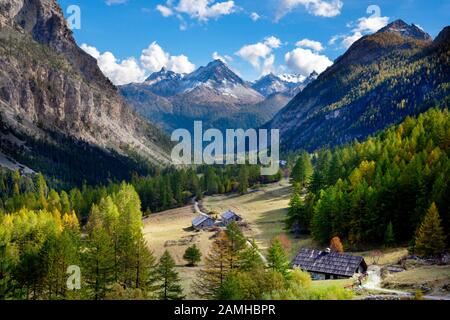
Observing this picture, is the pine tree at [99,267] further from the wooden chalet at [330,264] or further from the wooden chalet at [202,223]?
the wooden chalet at [202,223]

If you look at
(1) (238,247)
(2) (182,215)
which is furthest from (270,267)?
(2) (182,215)

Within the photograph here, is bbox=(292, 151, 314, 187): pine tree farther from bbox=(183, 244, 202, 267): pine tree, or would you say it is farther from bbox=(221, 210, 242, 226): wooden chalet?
bbox=(183, 244, 202, 267): pine tree

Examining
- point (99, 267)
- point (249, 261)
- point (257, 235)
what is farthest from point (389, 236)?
point (99, 267)

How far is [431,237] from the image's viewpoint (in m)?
60.0

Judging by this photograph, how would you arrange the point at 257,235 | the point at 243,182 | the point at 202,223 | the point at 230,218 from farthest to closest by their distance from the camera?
the point at 243,182
the point at 230,218
the point at 202,223
the point at 257,235

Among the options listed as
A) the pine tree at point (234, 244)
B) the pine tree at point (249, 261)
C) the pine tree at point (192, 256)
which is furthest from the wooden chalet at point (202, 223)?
the pine tree at point (249, 261)

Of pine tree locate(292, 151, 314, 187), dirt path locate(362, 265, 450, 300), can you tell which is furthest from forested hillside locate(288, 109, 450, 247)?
pine tree locate(292, 151, 314, 187)

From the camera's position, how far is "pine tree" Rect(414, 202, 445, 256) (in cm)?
5972

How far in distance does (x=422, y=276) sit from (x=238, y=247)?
22.5m

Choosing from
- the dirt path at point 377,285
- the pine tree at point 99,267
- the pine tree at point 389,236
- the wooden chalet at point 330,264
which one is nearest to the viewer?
the dirt path at point 377,285

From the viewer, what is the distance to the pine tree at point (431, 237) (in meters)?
59.7

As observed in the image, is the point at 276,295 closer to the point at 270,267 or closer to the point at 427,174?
the point at 270,267

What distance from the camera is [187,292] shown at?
58844 millimetres

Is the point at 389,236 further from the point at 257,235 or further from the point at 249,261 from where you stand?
the point at 257,235
